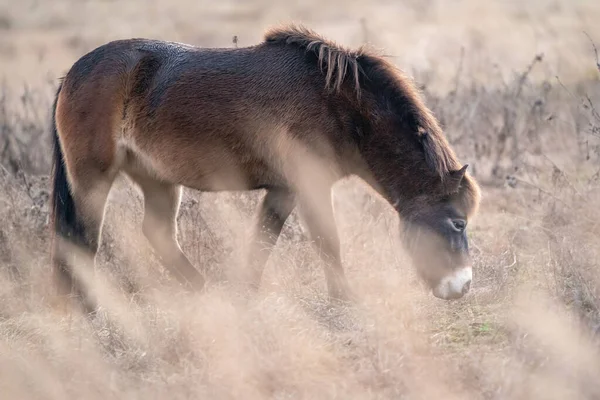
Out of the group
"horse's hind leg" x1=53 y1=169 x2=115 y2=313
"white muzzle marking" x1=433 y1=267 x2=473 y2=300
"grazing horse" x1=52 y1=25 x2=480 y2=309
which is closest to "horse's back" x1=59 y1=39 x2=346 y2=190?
"grazing horse" x1=52 y1=25 x2=480 y2=309

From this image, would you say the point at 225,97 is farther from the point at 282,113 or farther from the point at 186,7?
the point at 186,7

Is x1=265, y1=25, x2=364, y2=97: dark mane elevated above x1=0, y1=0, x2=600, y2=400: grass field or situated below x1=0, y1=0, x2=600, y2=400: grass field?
above

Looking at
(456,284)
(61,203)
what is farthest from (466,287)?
(61,203)

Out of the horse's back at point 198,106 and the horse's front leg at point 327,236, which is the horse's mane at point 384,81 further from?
the horse's front leg at point 327,236

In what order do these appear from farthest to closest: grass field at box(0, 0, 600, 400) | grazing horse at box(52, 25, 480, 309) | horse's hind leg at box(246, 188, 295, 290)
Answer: horse's hind leg at box(246, 188, 295, 290), grazing horse at box(52, 25, 480, 309), grass field at box(0, 0, 600, 400)

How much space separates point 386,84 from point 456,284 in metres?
1.39

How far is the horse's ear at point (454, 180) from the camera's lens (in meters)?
5.04

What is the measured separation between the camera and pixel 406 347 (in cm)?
405

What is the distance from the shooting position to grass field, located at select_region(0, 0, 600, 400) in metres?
3.93

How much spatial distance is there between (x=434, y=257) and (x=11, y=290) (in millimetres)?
3156

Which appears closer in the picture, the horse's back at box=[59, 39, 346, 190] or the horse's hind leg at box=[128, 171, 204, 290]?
the horse's back at box=[59, 39, 346, 190]

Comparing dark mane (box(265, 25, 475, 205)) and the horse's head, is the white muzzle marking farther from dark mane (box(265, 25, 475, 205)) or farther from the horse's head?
dark mane (box(265, 25, 475, 205))

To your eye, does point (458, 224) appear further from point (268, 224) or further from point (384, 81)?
point (268, 224)

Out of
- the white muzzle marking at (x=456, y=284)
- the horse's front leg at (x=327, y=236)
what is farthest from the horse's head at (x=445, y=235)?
the horse's front leg at (x=327, y=236)
